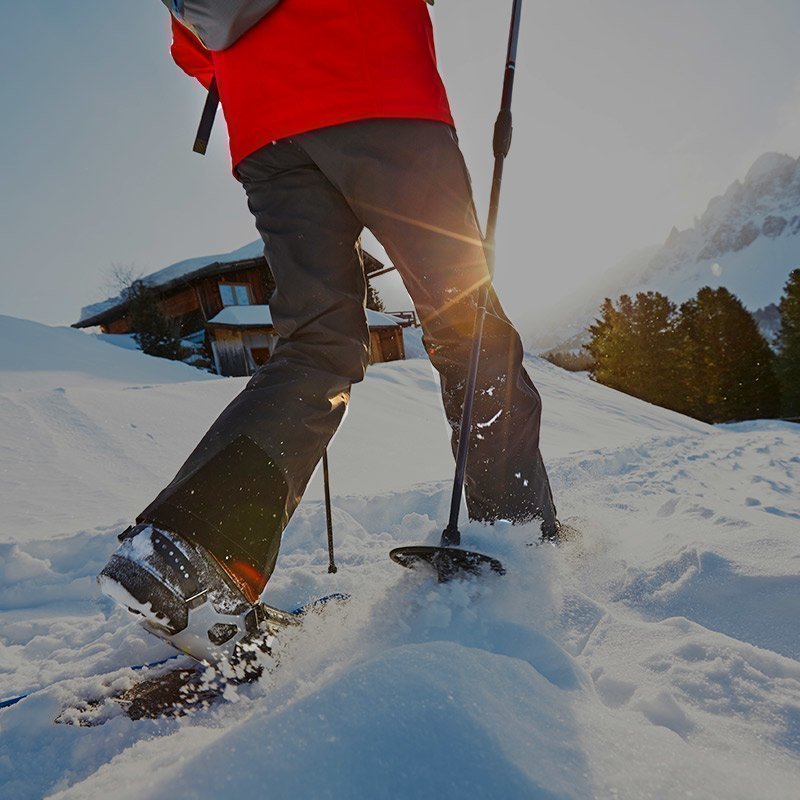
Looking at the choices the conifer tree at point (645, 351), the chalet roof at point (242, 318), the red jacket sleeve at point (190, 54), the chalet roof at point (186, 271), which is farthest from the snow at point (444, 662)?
the conifer tree at point (645, 351)

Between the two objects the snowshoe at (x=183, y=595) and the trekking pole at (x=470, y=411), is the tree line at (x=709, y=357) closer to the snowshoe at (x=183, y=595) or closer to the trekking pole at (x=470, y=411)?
the trekking pole at (x=470, y=411)

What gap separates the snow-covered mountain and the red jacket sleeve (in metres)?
116

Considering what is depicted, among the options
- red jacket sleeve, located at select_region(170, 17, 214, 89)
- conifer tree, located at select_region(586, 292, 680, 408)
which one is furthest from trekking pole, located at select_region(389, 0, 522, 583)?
conifer tree, located at select_region(586, 292, 680, 408)

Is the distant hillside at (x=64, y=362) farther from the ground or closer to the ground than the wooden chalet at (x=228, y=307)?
closer to the ground

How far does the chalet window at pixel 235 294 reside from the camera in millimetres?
19969

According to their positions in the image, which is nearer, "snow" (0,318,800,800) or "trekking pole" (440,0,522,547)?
"snow" (0,318,800,800)

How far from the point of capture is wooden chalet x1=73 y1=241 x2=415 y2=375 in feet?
60.0

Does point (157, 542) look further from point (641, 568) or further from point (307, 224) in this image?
point (641, 568)

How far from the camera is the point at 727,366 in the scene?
2458 centimetres

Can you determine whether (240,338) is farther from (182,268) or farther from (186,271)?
(182,268)

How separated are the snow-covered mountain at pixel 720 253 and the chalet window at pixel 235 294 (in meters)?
104

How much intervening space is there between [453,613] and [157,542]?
59cm

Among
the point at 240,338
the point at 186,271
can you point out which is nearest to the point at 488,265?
the point at 240,338

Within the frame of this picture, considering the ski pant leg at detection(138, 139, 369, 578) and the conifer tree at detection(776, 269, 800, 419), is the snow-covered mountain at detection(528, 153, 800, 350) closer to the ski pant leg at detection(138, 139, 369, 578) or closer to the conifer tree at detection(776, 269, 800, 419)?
the conifer tree at detection(776, 269, 800, 419)
